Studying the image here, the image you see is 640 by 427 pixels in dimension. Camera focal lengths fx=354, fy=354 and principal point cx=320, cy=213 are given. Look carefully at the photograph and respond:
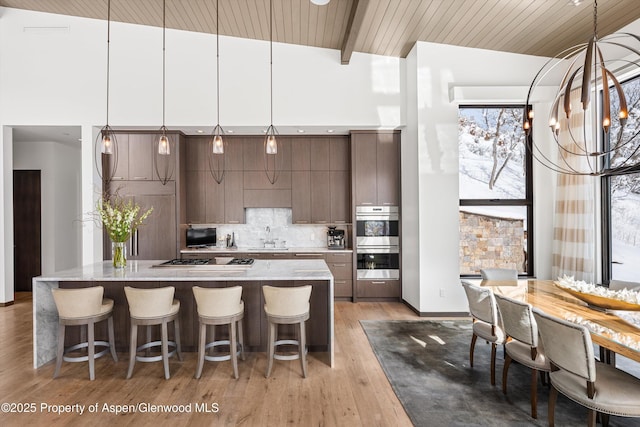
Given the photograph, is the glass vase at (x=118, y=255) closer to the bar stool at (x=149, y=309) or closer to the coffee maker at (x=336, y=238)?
the bar stool at (x=149, y=309)

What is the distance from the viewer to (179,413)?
2598 mm

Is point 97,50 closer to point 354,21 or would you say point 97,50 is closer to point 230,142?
point 230,142

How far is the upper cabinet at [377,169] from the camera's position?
5.82 metres

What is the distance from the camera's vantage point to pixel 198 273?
3414mm

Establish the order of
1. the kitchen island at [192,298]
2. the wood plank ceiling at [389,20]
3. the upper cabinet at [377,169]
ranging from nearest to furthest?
the kitchen island at [192,298], the wood plank ceiling at [389,20], the upper cabinet at [377,169]

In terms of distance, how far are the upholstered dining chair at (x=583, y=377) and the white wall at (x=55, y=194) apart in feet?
24.7

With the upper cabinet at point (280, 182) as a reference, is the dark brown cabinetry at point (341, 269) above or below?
below

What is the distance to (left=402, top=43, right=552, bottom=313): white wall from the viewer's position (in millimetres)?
4957

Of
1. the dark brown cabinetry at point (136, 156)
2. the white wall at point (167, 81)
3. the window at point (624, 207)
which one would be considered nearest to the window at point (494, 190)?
the window at point (624, 207)

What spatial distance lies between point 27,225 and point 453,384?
796cm

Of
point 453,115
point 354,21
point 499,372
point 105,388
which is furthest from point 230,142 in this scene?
point 499,372

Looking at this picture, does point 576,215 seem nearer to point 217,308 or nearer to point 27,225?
point 217,308

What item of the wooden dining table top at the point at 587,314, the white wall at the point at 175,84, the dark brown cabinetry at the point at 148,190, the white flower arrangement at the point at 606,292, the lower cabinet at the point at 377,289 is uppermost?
the white wall at the point at 175,84

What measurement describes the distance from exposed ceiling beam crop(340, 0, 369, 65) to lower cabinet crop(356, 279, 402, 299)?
11.5ft
